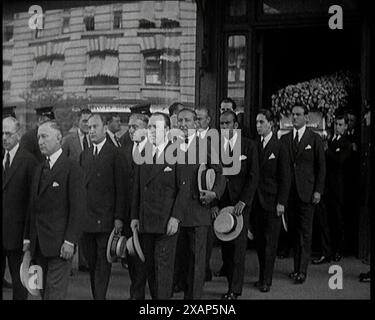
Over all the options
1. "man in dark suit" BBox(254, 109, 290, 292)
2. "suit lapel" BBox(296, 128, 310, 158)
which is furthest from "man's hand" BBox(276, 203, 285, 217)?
"suit lapel" BBox(296, 128, 310, 158)

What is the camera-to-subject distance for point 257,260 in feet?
16.5

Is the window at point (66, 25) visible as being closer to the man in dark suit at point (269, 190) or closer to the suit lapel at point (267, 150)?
the man in dark suit at point (269, 190)

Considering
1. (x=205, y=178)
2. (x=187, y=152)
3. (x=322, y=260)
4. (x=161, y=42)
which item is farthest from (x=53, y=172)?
(x=322, y=260)

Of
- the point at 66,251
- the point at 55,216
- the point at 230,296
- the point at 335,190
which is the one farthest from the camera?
the point at 335,190

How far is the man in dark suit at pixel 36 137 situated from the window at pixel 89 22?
573 mm

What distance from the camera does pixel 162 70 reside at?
4918 mm

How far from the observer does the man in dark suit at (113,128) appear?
16.3ft

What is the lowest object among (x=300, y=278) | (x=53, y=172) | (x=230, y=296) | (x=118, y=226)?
(x=230, y=296)

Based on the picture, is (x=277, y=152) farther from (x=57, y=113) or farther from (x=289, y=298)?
(x=57, y=113)

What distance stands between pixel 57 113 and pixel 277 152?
1432mm

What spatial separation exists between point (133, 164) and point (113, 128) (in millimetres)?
268

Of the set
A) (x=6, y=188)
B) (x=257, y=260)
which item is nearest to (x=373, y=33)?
(x=257, y=260)

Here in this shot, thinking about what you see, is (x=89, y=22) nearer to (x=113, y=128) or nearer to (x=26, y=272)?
(x=113, y=128)

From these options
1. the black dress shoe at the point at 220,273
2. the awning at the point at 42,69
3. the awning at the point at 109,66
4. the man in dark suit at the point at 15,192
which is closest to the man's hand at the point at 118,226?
the man in dark suit at the point at 15,192
